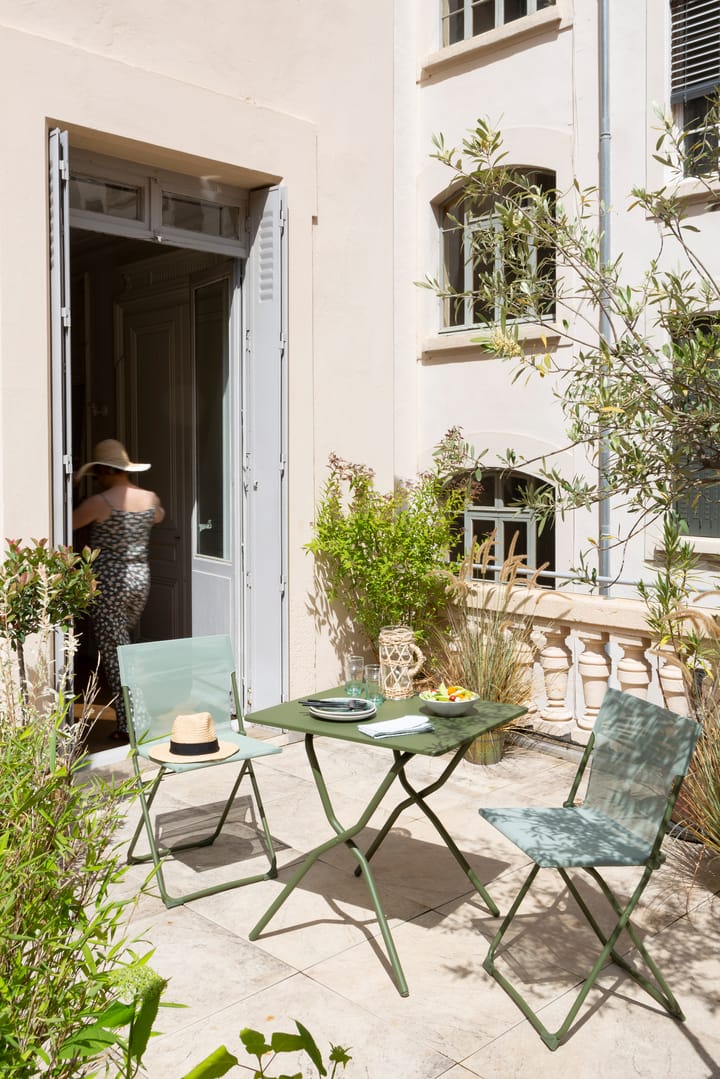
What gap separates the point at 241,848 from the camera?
187 inches

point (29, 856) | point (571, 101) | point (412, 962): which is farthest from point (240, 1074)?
point (571, 101)

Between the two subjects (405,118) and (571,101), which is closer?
(571,101)

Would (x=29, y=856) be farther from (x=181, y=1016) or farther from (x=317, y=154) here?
(x=317, y=154)

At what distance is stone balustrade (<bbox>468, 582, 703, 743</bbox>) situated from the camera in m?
5.81

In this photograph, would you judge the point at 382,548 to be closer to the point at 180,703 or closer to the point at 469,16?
the point at 180,703

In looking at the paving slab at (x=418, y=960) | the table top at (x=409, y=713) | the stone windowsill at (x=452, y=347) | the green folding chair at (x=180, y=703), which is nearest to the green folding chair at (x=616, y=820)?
the paving slab at (x=418, y=960)

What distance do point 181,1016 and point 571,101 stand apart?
904 cm

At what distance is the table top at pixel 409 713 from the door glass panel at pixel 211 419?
2.96 m

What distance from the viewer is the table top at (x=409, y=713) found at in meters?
3.71

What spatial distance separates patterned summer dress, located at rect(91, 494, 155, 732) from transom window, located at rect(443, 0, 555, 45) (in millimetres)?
7198

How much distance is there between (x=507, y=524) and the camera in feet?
37.0

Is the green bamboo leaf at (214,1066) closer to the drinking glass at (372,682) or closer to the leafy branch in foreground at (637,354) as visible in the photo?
the leafy branch in foreground at (637,354)

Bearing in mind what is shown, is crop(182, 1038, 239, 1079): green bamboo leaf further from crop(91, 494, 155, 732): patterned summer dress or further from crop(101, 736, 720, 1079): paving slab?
crop(91, 494, 155, 732): patterned summer dress

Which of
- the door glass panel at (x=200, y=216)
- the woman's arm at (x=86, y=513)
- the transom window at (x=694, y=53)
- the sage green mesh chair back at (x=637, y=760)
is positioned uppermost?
the transom window at (x=694, y=53)
